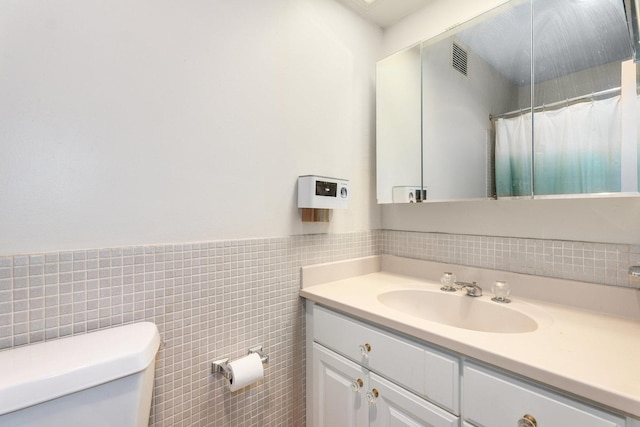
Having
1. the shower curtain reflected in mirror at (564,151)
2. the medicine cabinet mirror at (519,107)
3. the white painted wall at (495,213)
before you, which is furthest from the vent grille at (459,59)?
the shower curtain reflected in mirror at (564,151)

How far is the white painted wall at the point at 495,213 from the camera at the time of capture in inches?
39.9

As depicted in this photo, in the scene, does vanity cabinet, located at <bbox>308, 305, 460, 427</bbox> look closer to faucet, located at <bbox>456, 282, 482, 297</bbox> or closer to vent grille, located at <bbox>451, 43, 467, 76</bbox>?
faucet, located at <bbox>456, 282, 482, 297</bbox>

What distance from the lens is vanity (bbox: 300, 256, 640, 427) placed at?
646 mm

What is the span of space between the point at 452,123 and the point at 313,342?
120 cm

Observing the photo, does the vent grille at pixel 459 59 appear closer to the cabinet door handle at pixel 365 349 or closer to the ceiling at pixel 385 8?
the ceiling at pixel 385 8

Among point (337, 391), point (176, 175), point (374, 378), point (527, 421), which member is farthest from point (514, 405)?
point (176, 175)

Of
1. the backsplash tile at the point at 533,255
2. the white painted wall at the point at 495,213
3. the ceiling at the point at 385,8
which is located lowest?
the backsplash tile at the point at 533,255

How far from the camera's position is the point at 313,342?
128 centimetres

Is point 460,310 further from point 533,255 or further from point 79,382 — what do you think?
point 79,382

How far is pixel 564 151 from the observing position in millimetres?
1037

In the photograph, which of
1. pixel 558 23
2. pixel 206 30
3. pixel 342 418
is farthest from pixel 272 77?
pixel 342 418

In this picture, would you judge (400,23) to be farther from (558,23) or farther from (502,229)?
(502,229)

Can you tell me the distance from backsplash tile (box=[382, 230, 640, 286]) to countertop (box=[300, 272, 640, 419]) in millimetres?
134

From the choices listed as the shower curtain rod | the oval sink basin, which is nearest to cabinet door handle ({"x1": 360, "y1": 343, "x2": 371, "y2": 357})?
the oval sink basin
